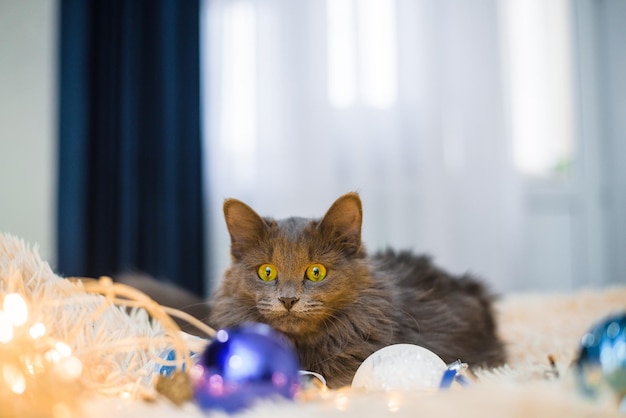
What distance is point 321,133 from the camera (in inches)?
129

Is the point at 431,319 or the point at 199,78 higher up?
the point at 199,78

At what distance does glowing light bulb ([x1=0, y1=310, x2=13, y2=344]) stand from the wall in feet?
8.58

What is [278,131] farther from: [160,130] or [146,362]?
[146,362]

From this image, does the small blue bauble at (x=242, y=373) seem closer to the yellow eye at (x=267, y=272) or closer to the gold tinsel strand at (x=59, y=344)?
the gold tinsel strand at (x=59, y=344)

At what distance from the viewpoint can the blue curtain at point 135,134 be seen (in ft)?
10.0

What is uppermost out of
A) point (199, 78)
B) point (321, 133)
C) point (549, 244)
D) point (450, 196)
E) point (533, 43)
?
point (533, 43)

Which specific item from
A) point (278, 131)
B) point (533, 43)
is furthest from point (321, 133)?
point (533, 43)

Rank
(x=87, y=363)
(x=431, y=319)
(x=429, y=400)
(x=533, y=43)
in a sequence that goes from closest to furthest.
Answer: (x=429, y=400), (x=87, y=363), (x=431, y=319), (x=533, y=43)

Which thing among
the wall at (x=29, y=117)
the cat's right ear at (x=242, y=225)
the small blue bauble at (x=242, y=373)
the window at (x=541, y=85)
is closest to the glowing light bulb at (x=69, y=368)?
the small blue bauble at (x=242, y=373)

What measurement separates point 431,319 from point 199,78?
2.48 metres

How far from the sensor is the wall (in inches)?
118

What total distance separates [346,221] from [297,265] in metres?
0.16

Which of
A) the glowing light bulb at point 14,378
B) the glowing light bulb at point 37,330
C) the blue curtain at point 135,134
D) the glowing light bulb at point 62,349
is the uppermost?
the blue curtain at point 135,134

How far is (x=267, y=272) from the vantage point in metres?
1.07
